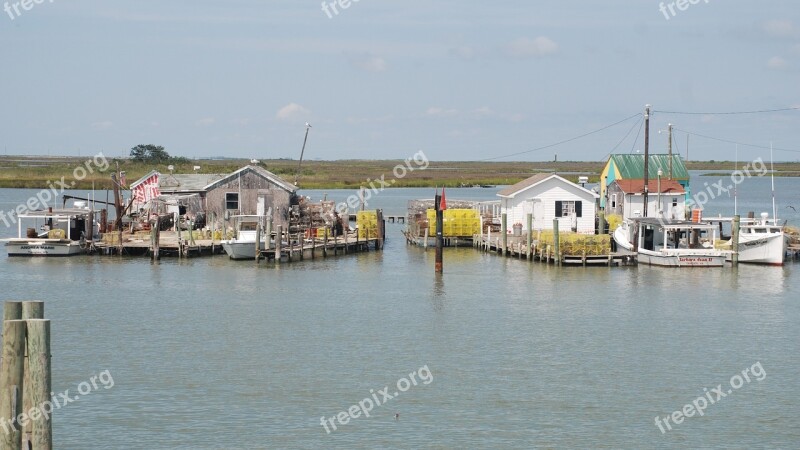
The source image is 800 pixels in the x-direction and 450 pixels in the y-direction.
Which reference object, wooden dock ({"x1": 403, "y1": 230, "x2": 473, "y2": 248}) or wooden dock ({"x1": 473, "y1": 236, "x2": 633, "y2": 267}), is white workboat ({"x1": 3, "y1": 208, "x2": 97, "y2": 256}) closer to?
wooden dock ({"x1": 403, "y1": 230, "x2": 473, "y2": 248})

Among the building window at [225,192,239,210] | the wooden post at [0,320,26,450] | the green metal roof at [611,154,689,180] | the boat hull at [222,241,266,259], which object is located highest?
the green metal roof at [611,154,689,180]

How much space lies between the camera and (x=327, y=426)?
22406mm

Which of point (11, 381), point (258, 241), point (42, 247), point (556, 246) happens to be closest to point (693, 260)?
point (556, 246)

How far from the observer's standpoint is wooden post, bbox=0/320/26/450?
571 inches

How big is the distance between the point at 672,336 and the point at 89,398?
1836 cm

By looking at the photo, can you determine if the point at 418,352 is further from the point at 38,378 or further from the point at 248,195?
the point at 248,195

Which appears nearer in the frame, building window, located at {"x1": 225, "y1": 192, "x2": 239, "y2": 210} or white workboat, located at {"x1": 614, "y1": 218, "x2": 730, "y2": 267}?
white workboat, located at {"x1": 614, "y1": 218, "x2": 730, "y2": 267}

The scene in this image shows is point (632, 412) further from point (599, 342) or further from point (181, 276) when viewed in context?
point (181, 276)

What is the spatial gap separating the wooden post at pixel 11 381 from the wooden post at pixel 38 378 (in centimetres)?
12

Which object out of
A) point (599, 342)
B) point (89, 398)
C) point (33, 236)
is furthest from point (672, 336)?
point (33, 236)

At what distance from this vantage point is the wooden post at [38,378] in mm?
14469

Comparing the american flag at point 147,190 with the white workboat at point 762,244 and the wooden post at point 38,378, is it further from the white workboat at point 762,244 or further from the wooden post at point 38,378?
the wooden post at point 38,378

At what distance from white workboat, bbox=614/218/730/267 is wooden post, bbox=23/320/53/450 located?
3960 centimetres

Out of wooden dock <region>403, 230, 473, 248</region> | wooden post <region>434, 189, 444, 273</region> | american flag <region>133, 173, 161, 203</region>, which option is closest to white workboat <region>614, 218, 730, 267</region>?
wooden dock <region>403, 230, 473, 248</region>
